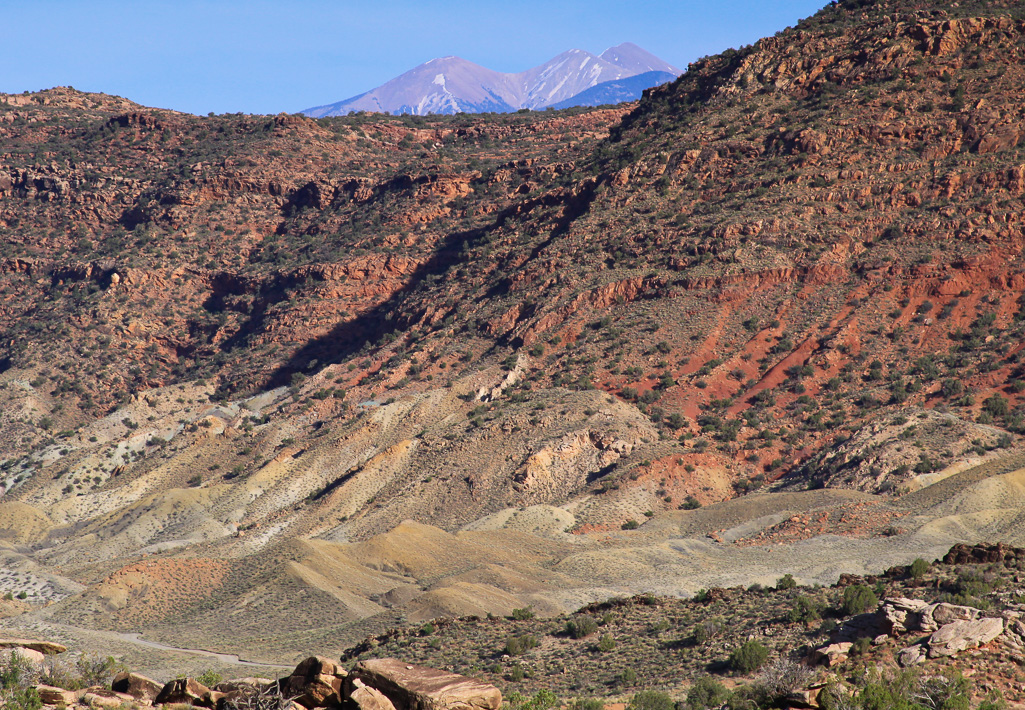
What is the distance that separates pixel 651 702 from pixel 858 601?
7.54 meters

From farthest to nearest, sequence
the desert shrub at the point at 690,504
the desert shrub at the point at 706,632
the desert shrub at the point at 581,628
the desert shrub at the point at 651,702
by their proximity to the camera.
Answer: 1. the desert shrub at the point at 690,504
2. the desert shrub at the point at 581,628
3. the desert shrub at the point at 706,632
4. the desert shrub at the point at 651,702

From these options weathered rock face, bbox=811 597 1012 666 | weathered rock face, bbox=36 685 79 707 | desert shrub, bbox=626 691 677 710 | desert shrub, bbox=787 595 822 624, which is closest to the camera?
weathered rock face, bbox=36 685 79 707

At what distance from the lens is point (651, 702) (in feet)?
82.0

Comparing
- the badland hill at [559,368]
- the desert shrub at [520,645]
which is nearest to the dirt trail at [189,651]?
the badland hill at [559,368]

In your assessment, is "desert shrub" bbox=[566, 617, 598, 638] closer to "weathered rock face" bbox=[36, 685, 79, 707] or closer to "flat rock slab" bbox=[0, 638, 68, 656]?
"flat rock slab" bbox=[0, 638, 68, 656]

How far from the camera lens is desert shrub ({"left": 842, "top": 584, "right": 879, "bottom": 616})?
96.0 ft

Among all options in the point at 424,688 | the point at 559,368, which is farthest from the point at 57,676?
the point at 559,368

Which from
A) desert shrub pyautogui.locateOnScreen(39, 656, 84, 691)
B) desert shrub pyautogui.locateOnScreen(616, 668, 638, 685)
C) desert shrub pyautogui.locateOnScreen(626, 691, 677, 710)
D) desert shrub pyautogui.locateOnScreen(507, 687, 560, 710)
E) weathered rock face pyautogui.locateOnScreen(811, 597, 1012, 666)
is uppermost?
desert shrub pyautogui.locateOnScreen(39, 656, 84, 691)

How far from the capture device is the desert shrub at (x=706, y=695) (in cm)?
2466

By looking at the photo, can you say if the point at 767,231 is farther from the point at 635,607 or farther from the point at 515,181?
the point at 635,607

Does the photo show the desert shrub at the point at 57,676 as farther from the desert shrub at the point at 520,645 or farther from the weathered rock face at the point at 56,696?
the desert shrub at the point at 520,645

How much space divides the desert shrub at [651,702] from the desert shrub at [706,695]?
0.45 meters

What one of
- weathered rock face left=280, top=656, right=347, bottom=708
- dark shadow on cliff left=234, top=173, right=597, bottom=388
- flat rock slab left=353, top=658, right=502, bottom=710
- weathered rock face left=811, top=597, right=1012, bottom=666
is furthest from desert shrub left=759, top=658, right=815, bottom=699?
dark shadow on cliff left=234, top=173, right=597, bottom=388

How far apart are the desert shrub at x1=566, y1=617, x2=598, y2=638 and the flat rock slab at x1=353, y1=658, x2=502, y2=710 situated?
11870mm
